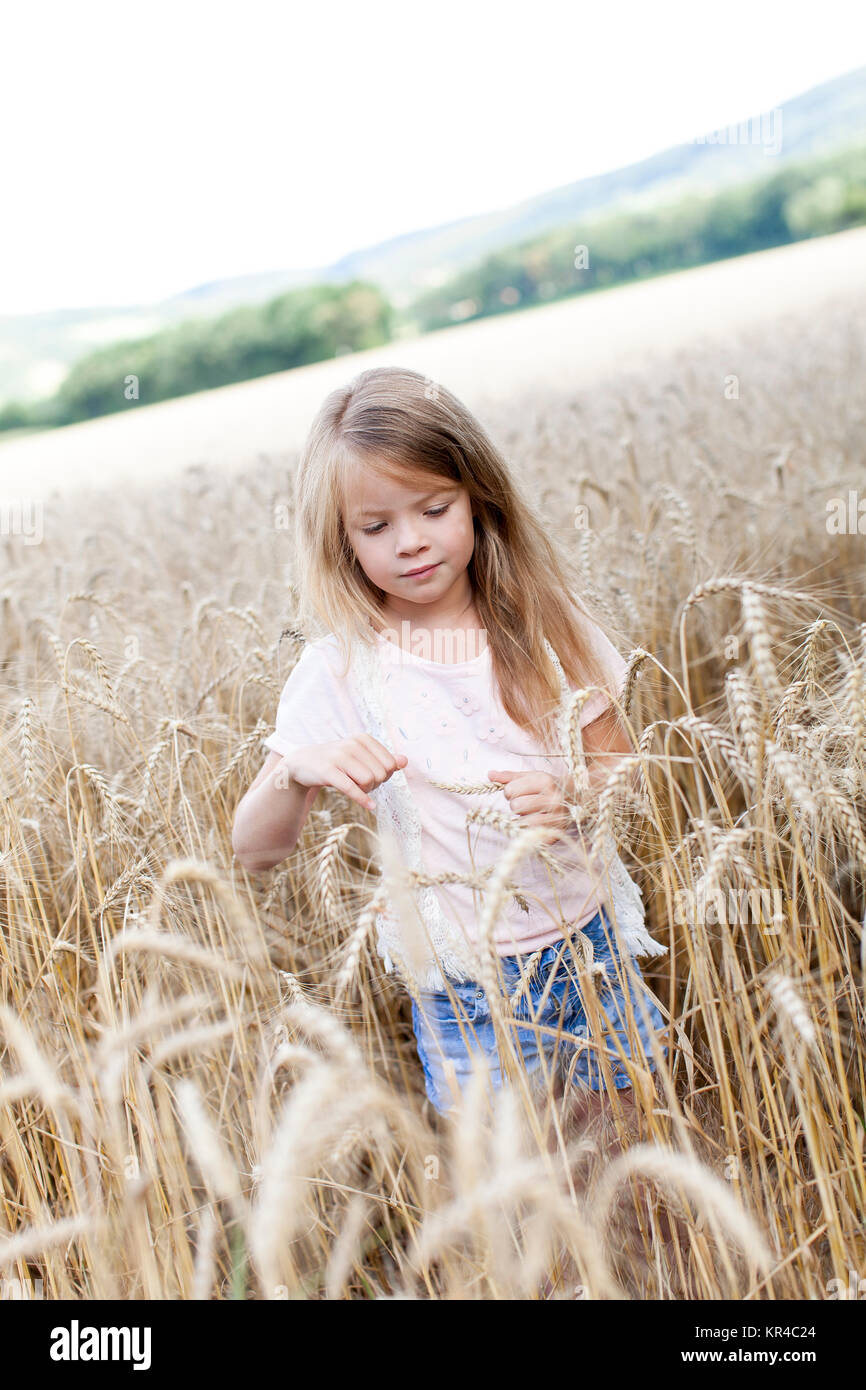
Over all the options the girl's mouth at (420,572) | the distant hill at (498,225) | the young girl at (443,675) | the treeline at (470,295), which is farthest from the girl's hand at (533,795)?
the distant hill at (498,225)

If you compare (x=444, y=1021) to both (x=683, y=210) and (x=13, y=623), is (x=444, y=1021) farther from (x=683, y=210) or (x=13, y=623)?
(x=683, y=210)

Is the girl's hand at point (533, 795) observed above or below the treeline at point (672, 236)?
below

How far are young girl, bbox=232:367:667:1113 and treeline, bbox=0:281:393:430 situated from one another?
120ft

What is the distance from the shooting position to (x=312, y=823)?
1.83m

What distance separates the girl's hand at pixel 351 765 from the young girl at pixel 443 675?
0.10 ft

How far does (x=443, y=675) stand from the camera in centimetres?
156

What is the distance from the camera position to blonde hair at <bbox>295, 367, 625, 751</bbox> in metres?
1.45

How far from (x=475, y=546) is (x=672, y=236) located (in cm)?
4307

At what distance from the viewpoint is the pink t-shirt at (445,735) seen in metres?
1.53

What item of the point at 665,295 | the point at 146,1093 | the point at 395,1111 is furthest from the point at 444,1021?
the point at 665,295

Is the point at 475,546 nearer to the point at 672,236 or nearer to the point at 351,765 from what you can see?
the point at 351,765

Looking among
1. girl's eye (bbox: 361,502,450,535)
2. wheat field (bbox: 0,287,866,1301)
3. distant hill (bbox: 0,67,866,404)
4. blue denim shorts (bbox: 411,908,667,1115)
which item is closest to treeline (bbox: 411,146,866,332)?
distant hill (bbox: 0,67,866,404)

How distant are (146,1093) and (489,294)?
43536 millimetres

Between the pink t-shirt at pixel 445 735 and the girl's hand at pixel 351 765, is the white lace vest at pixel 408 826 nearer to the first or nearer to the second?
the pink t-shirt at pixel 445 735
